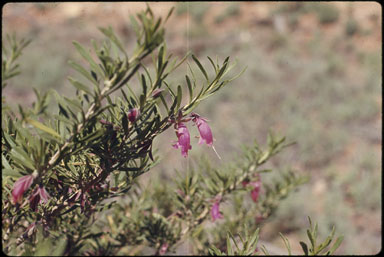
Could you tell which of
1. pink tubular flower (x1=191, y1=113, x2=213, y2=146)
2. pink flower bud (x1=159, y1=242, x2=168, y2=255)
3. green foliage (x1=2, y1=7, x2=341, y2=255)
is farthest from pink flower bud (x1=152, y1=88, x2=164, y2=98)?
pink flower bud (x1=159, y1=242, x2=168, y2=255)

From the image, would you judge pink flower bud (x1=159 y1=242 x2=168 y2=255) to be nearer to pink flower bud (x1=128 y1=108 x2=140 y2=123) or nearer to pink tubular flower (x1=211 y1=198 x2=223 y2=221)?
pink tubular flower (x1=211 y1=198 x2=223 y2=221)

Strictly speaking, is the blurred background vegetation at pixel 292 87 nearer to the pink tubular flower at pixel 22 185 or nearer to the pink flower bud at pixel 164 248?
the pink flower bud at pixel 164 248

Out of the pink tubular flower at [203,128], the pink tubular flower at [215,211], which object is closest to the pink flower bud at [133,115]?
the pink tubular flower at [203,128]

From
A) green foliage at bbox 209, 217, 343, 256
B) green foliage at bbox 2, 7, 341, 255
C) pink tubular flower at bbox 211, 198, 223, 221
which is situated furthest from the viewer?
pink tubular flower at bbox 211, 198, 223, 221

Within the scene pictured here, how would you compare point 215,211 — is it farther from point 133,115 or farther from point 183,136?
point 133,115

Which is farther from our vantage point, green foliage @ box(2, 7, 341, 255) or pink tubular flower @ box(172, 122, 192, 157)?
pink tubular flower @ box(172, 122, 192, 157)

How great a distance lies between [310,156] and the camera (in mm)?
4250

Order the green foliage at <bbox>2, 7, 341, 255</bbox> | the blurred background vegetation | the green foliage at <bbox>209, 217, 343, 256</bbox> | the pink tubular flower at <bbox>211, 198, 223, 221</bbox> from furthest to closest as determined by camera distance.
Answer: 1. the blurred background vegetation
2. the pink tubular flower at <bbox>211, 198, 223, 221</bbox>
3. the green foliage at <bbox>209, 217, 343, 256</bbox>
4. the green foliage at <bbox>2, 7, 341, 255</bbox>


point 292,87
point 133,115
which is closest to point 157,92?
point 133,115

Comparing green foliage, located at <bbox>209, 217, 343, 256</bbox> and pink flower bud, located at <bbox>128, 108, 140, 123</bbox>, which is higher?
pink flower bud, located at <bbox>128, 108, 140, 123</bbox>

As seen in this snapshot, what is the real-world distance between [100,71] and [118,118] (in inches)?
6.8

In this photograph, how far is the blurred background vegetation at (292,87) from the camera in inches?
142

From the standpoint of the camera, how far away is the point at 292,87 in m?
5.60

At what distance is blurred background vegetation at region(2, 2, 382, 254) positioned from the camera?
3607 millimetres
